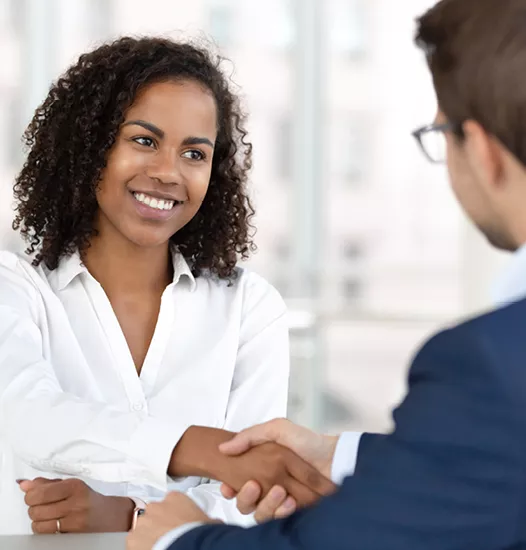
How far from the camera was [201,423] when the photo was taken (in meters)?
2.10

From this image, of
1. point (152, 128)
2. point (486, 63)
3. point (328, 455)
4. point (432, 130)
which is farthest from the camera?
point (152, 128)

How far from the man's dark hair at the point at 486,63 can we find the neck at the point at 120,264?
1.13m

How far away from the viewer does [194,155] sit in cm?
210

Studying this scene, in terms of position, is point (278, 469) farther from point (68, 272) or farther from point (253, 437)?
point (68, 272)

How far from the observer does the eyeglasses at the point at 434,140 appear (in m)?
1.22

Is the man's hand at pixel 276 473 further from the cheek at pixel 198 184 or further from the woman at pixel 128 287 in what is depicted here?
the cheek at pixel 198 184

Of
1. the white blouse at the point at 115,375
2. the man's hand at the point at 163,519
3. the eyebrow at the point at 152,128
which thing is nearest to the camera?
the man's hand at the point at 163,519

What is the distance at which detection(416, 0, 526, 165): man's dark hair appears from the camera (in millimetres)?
1069

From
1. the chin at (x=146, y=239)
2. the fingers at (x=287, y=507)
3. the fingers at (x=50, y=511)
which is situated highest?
the chin at (x=146, y=239)

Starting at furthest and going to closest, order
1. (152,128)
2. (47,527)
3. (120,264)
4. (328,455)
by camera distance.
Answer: (120,264) < (152,128) < (47,527) < (328,455)

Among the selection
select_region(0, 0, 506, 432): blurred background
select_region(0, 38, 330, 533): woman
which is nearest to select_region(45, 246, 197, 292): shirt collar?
select_region(0, 38, 330, 533): woman

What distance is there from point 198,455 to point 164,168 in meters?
0.66

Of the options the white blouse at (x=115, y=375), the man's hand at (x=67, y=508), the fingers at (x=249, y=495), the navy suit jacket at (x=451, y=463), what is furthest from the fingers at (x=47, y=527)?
the navy suit jacket at (x=451, y=463)

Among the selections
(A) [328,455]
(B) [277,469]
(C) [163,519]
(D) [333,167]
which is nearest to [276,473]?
(B) [277,469]
